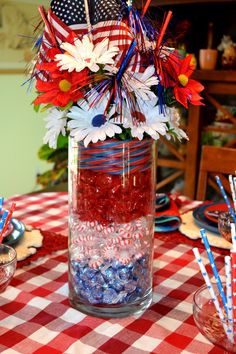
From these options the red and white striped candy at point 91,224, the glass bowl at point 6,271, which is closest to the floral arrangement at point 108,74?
the red and white striped candy at point 91,224

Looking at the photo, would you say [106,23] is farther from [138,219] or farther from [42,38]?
[138,219]

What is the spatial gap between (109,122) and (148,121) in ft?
0.23

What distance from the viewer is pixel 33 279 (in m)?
1.01

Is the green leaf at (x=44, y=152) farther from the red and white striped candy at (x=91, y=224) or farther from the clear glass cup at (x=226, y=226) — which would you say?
the red and white striped candy at (x=91, y=224)

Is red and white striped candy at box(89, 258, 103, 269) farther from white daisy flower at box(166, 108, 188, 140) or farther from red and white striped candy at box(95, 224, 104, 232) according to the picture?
white daisy flower at box(166, 108, 188, 140)

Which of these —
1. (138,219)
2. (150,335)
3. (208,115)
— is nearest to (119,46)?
(138,219)

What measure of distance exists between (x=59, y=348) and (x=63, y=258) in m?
0.36

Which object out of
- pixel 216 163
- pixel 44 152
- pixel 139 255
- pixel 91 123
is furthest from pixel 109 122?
pixel 44 152

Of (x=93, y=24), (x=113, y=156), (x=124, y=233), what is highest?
(x=93, y=24)

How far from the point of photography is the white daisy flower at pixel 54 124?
0.83m

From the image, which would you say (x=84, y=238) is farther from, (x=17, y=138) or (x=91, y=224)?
(x=17, y=138)

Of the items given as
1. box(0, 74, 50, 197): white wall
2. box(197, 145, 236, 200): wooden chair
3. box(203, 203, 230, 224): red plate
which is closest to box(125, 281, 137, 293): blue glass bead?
box(203, 203, 230, 224): red plate

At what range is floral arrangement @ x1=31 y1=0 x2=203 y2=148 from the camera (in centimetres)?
75

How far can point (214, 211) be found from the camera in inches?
50.5
